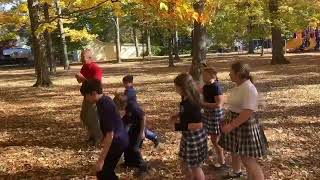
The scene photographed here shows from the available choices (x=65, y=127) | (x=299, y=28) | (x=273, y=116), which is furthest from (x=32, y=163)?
(x=299, y=28)

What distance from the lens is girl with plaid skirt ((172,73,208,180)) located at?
A: 17.1ft

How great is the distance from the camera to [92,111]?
322 inches

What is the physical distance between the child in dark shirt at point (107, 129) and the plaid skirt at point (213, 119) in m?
1.75

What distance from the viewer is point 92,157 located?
25.3 feet

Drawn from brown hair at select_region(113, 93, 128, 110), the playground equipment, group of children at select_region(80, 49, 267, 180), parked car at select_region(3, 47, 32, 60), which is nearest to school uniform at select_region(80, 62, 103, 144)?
brown hair at select_region(113, 93, 128, 110)

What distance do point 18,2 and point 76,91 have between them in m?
12.1

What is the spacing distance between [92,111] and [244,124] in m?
3.45

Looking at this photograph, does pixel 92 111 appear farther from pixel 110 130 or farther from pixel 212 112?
pixel 110 130

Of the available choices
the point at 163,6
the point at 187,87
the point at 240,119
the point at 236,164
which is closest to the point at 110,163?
the point at 187,87

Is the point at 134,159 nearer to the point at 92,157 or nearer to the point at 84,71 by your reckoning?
the point at 92,157

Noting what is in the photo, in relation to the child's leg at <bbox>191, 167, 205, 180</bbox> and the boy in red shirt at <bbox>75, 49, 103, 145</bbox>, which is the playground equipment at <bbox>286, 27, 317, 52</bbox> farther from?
the child's leg at <bbox>191, 167, 205, 180</bbox>

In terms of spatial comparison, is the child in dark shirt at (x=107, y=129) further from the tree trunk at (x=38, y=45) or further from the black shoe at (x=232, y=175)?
the tree trunk at (x=38, y=45)

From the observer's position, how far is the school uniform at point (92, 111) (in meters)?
8.00

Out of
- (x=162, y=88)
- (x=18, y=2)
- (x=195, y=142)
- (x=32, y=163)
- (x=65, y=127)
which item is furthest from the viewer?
(x=18, y=2)
